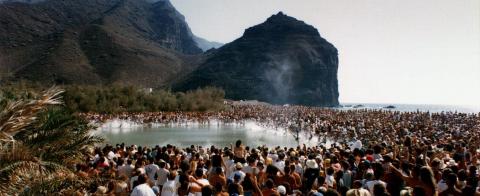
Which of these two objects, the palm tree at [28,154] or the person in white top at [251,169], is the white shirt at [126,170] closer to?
the palm tree at [28,154]

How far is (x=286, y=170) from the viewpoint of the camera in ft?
28.4

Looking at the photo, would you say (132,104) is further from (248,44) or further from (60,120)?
(248,44)

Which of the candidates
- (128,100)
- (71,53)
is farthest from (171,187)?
(71,53)

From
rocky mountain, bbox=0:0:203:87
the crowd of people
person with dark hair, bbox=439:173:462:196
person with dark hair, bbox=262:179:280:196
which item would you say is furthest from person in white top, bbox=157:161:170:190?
rocky mountain, bbox=0:0:203:87

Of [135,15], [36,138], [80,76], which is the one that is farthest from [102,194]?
[135,15]

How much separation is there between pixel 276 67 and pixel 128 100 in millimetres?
92197

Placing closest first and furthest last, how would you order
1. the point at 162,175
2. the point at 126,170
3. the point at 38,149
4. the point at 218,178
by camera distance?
1. the point at 38,149
2. the point at 218,178
3. the point at 162,175
4. the point at 126,170

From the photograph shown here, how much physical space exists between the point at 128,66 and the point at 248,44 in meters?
67.3

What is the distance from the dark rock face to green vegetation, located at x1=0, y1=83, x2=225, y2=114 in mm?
51785

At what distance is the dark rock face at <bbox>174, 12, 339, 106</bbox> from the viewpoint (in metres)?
141

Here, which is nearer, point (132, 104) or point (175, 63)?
point (132, 104)

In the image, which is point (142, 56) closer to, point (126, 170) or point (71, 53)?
point (71, 53)

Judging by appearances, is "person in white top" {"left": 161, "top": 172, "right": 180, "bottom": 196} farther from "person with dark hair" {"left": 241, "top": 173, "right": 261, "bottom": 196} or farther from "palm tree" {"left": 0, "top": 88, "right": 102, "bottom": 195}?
"palm tree" {"left": 0, "top": 88, "right": 102, "bottom": 195}

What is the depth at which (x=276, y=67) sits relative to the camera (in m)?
155
